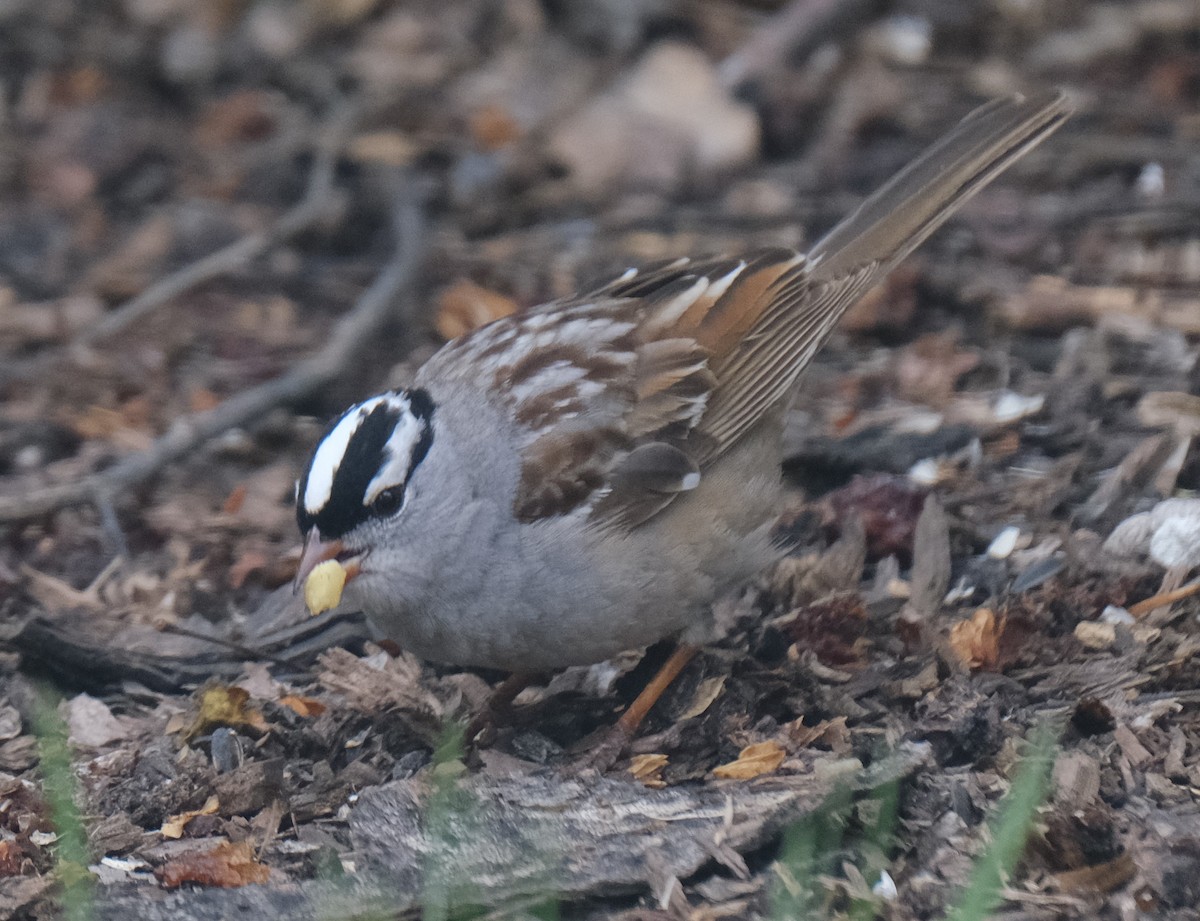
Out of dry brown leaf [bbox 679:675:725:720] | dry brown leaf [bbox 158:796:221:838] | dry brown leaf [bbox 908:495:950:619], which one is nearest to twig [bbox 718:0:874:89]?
dry brown leaf [bbox 908:495:950:619]

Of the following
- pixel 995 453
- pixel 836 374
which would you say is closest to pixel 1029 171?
pixel 836 374

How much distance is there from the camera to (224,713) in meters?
4.07

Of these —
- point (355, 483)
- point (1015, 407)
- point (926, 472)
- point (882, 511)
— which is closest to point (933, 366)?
point (1015, 407)

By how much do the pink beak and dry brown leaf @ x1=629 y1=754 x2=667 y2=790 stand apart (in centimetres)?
81

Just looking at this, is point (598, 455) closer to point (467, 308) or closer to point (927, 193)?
point (927, 193)

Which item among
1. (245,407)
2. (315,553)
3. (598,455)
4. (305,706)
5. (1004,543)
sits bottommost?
(1004,543)

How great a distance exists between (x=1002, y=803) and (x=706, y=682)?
3.10 feet

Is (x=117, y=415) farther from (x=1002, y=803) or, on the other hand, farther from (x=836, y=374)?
(x=1002, y=803)

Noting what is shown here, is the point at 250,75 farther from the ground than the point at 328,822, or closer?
farther from the ground

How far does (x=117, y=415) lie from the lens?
573cm

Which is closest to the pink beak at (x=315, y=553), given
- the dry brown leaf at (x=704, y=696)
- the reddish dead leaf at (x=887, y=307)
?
the dry brown leaf at (x=704, y=696)

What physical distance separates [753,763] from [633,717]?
1.30ft

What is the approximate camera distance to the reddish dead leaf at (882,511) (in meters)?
4.62

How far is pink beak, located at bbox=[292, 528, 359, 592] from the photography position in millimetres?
3805
